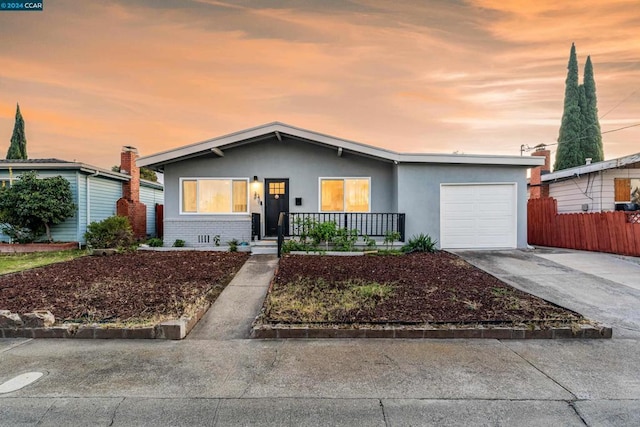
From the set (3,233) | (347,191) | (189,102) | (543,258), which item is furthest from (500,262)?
(3,233)

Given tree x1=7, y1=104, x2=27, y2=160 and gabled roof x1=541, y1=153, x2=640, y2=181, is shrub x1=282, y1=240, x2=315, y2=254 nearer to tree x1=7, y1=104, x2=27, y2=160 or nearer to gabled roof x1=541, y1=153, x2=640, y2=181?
gabled roof x1=541, y1=153, x2=640, y2=181

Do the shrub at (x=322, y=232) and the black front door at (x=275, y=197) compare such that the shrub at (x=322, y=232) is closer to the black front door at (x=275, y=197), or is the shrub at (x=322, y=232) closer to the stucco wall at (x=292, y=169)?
the stucco wall at (x=292, y=169)

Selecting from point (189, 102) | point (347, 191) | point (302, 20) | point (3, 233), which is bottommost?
point (3, 233)

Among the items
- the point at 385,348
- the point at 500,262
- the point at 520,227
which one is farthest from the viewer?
the point at 520,227

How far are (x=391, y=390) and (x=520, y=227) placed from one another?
9633mm

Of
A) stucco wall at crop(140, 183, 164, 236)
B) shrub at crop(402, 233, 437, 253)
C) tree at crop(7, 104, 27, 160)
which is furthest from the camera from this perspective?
tree at crop(7, 104, 27, 160)

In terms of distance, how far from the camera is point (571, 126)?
84.2ft

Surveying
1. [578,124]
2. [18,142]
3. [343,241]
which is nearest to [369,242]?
[343,241]

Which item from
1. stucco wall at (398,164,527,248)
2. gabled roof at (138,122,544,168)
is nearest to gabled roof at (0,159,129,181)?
gabled roof at (138,122,544,168)

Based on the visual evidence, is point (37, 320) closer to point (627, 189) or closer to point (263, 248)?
point (263, 248)

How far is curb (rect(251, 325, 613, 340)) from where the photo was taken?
427 centimetres

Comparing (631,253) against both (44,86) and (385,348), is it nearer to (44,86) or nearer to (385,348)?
(385,348)

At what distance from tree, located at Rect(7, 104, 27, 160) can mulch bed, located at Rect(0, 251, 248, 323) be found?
889 inches

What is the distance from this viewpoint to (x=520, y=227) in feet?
34.9
